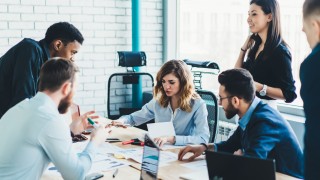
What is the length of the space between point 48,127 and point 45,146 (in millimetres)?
80

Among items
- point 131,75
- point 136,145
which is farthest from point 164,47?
point 136,145

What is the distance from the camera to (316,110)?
144 centimetres

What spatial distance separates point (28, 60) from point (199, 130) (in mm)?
1186

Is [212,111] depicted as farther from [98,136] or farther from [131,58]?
[131,58]

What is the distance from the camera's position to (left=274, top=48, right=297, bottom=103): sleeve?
9.33 ft

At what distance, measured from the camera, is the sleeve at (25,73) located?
7.79ft

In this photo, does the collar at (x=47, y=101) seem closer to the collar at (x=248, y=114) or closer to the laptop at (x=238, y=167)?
the laptop at (x=238, y=167)

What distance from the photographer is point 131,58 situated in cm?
437

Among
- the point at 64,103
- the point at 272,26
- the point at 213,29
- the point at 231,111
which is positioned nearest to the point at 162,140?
the point at 231,111

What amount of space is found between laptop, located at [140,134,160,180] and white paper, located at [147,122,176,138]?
804 millimetres

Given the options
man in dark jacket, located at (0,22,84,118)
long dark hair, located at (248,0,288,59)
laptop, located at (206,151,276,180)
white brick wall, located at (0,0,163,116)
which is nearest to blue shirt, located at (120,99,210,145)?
long dark hair, located at (248,0,288,59)

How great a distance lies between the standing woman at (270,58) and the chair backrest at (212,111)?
1.03ft

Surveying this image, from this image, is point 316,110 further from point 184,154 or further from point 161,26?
point 161,26

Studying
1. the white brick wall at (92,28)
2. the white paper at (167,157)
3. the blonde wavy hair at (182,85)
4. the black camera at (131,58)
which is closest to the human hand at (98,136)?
the white paper at (167,157)
